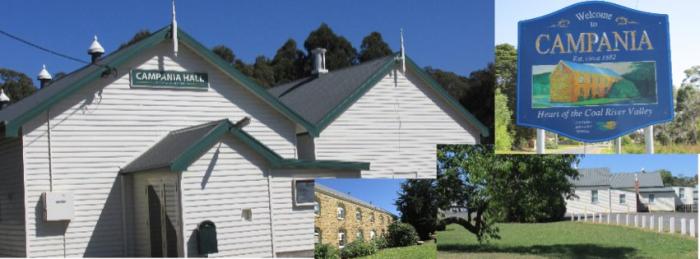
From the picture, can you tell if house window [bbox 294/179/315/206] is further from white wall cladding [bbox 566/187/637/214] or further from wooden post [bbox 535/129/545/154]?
wooden post [bbox 535/129/545/154]

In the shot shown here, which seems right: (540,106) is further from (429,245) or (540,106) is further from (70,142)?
(429,245)

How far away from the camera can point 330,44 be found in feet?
198

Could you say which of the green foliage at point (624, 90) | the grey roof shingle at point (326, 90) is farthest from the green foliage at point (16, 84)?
the green foliage at point (624, 90)

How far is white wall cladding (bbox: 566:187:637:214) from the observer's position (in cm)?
1376

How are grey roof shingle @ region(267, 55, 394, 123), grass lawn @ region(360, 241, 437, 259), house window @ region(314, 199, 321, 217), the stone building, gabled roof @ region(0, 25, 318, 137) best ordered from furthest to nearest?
grey roof shingle @ region(267, 55, 394, 123), gabled roof @ region(0, 25, 318, 137), house window @ region(314, 199, 321, 217), the stone building, grass lawn @ region(360, 241, 437, 259)

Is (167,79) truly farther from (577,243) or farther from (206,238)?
(577,243)

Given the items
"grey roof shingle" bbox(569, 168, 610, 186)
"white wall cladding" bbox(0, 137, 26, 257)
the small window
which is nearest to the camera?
"grey roof shingle" bbox(569, 168, 610, 186)

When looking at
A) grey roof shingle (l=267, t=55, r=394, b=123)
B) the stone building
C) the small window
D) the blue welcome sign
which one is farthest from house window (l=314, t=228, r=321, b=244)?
the blue welcome sign

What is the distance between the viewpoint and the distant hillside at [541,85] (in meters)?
30.9

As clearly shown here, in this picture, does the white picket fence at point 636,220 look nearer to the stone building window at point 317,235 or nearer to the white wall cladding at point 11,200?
the stone building window at point 317,235

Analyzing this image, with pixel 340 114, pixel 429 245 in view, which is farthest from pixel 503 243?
pixel 340 114

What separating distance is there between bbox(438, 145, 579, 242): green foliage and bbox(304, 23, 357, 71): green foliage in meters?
46.7

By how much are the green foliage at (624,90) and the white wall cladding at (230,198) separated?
16.1 metres

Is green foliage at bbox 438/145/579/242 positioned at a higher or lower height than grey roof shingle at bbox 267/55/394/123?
lower
